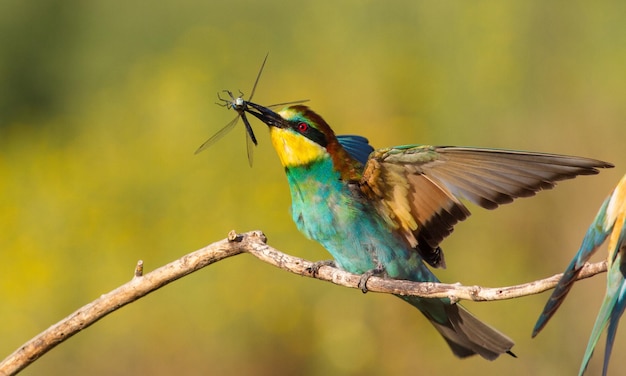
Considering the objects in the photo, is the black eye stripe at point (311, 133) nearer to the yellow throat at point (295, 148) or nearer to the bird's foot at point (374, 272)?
the yellow throat at point (295, 148)

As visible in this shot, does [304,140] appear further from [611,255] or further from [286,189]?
[286,189]

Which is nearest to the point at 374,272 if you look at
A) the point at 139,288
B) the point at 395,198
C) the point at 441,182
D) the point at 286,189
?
the point at 395,198

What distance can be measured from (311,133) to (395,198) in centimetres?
36

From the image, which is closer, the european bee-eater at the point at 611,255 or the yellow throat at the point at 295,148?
the european bee-eater at the point at 611,255

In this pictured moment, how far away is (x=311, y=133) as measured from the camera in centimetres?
281

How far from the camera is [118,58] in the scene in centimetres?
506

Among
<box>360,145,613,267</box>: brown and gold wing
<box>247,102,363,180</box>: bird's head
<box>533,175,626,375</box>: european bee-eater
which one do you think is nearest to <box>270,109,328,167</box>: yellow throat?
<box>247,102,363,180</box>: bird's head

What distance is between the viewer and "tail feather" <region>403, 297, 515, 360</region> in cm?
279

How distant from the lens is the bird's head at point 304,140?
9.17 feet

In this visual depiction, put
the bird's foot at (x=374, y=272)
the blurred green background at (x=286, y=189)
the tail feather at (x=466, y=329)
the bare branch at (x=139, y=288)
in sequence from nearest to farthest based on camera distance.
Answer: the bare branch at (x=139, y=288), the bird's foot at (x=374, y=272), the tail feather at (x=466, y=329), the blurred green background at (x=286, y=189)

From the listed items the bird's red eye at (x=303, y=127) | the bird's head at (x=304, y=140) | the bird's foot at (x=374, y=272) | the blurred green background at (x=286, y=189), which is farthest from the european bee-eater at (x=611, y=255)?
Answer: the blurred green background at (x=286, y=189)

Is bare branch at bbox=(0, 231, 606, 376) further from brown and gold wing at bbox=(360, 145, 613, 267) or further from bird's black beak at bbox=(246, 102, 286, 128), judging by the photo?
bird's black beak at bbox=(246, 102, 286, 128)

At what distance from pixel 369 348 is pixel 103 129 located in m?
1.75

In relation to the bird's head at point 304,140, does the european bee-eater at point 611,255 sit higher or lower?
lower
